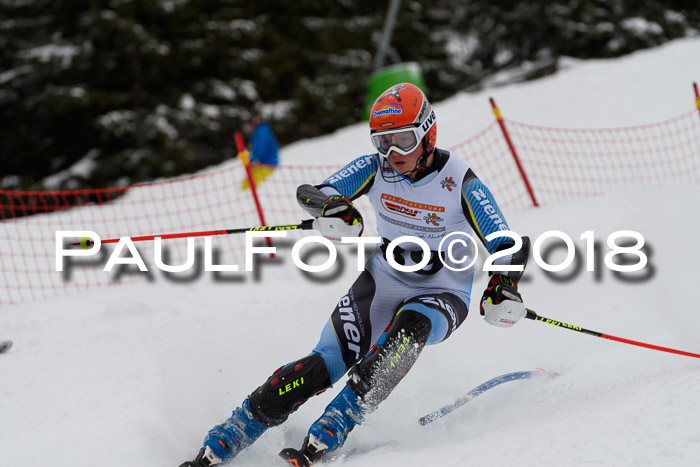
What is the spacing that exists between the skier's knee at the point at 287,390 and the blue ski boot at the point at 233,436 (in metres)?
0.04

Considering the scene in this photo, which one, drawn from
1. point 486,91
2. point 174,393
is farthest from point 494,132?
point 174,393

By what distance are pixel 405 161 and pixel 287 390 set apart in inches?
54.3

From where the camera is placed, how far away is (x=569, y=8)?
19312 millimetres

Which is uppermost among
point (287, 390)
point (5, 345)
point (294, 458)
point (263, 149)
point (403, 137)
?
point (263, 149)

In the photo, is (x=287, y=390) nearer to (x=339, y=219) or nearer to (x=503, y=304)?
(x=339, y=219)

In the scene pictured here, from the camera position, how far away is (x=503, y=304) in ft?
10.9

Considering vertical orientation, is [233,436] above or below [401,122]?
below

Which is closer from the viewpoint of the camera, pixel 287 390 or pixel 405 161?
pixel 287 390

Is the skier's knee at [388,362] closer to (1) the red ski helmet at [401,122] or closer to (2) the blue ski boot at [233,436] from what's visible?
(2) the blue ski boot at [233,436]

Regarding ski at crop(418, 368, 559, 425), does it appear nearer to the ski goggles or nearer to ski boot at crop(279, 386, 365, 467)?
ski boot at crop(279, 386, 365, 467)

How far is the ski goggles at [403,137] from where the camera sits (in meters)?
3.47

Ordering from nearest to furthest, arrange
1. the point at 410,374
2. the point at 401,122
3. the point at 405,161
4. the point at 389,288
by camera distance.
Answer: the point at 401,122, the point at 405,161, the point at 389,288, the point at 410,374

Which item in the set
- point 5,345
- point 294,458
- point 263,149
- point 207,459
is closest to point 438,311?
point 294,458

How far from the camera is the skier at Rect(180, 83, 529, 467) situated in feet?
10.7
